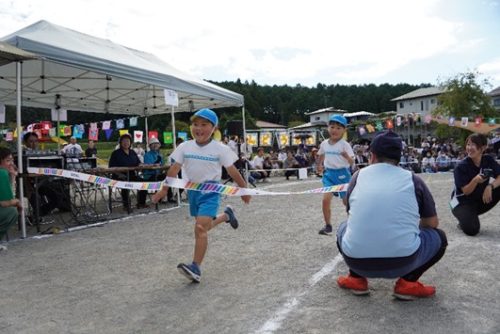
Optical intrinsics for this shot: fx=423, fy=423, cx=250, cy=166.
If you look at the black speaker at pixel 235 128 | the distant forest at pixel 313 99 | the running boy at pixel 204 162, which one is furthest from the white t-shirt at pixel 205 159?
the distant forest at pixel 313 99

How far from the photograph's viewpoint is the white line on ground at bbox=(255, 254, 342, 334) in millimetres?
2891

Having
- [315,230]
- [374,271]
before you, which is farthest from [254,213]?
[374,271]

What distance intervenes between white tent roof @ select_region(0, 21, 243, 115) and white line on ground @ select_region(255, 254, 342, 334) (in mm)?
5346

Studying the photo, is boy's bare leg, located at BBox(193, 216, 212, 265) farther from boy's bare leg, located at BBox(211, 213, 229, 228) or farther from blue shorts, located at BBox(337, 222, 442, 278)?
blue shorts, located at BBox(337, 222, 442, 278)

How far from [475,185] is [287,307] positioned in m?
3.53

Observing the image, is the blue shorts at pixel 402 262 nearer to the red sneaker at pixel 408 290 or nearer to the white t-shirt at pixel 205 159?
the red sneaker at pixel 408 290

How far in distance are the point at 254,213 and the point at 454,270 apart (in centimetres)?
456

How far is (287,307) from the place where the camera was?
10.7 feet

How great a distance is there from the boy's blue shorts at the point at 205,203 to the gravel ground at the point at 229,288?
0.65 m

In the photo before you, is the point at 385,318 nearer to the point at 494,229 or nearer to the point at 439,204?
the point at 494,229

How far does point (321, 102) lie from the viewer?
10344cm

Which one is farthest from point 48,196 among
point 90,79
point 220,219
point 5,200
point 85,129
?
point 85,129

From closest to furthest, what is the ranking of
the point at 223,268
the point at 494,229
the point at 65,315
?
1. the point at 65,315
2. the point at 223,268
3. the point at 494,229

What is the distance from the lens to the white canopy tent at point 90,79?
279 inches
